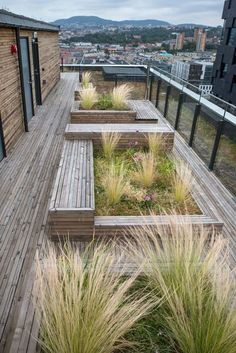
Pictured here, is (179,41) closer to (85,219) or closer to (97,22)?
(97,22)

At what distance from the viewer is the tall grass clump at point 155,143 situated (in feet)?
17.0

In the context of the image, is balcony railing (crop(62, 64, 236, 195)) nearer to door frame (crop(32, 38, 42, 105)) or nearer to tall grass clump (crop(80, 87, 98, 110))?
tall grass clump (crop(80, 87, 98, 110))

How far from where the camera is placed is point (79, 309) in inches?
70.9

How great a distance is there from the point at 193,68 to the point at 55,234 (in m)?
53.2

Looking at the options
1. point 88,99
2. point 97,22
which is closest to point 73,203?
point 88,99

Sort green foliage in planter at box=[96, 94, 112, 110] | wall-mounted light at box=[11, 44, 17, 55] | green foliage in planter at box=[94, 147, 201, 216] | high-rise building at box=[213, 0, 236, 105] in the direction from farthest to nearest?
high-rise building at box=[213, 0, 236, 105], green foliage in planter at box=[96, 94, 112, 110], wall-mounted light at box=[11, 44, 17, 55], green foliage in planter at box=[94, 147, 201, 216]

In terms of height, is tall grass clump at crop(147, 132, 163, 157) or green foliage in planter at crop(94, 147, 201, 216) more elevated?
tall grass clump at crop(147, 132, 163, 157)

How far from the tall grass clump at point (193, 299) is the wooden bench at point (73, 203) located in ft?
3.43

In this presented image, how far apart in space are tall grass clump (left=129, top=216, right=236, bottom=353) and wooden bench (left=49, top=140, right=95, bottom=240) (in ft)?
3.43

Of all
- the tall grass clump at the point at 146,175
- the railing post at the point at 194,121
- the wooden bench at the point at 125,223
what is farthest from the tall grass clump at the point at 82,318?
the railing post at the point at 194,121

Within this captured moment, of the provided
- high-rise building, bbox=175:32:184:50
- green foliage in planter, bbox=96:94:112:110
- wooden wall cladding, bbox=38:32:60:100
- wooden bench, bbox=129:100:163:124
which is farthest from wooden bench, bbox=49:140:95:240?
high-rise building, bbox=175:32:184:50

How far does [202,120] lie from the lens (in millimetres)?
5699

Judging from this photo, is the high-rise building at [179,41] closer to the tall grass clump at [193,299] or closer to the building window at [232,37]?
the building window at [232,37]

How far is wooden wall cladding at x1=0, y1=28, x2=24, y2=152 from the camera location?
5188mm
